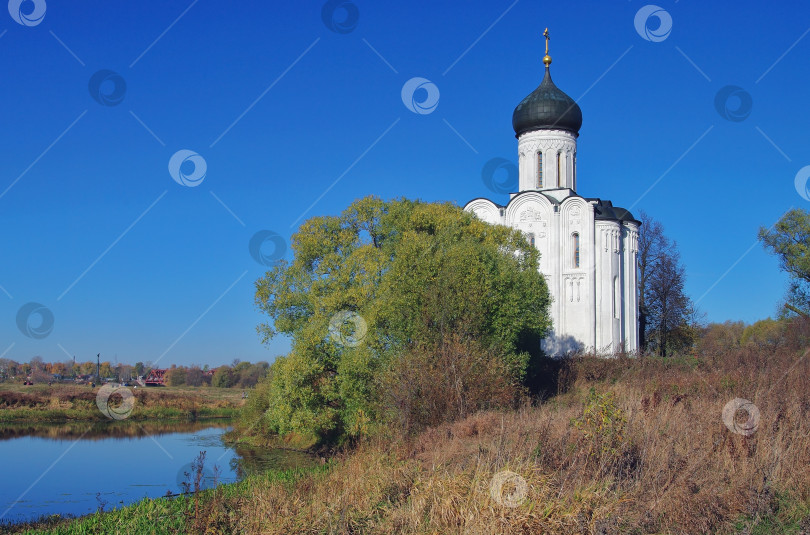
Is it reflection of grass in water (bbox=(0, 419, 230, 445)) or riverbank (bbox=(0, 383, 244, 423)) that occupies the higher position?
riverbank (bbox=(0, 383, 244, 423))

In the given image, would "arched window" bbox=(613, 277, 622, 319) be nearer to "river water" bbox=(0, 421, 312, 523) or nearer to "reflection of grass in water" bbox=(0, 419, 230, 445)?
"river water" bbox=(0, 421, 312, 523)

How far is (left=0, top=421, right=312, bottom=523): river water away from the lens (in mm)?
15789

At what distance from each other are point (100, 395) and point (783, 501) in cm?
3929

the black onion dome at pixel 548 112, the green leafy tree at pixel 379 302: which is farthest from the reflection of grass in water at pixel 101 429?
the black onion dome at pixel 548 112

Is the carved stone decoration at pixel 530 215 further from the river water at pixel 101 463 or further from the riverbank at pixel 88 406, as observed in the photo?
the riverbank at pixel 88 406

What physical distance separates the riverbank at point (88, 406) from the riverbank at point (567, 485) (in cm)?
2805

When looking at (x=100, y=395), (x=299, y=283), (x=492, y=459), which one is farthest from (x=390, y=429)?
(x=100, y=395)

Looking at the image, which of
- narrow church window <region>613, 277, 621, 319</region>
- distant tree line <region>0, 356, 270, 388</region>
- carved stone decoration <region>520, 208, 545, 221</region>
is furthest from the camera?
distant tree line <region>0, 356, 270, 388</region>

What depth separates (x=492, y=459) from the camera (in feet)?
27.2

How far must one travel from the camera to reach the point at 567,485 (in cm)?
742

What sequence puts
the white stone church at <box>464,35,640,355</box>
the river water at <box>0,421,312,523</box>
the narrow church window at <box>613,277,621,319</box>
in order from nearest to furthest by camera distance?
1. the river water at <box>0,421,312,523</box>
2. the white stone church at <box>464,35,640,355</box>
3. the narrow church window at <box>613,277,621,319</box>

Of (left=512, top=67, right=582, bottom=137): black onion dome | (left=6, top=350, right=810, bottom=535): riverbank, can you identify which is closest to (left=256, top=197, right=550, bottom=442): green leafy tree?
(left=6, top=350, right=810, bottom=535): riverbank

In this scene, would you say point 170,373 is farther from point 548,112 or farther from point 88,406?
point 548,112

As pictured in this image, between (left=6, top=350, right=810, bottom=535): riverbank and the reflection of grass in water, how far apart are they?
20629 mm
